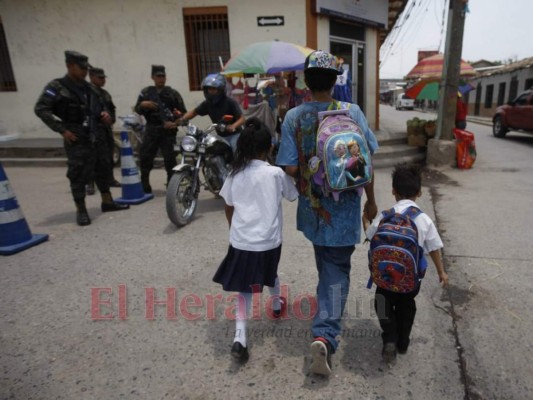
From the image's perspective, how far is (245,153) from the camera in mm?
2131

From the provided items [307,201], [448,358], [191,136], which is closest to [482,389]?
[448,358]

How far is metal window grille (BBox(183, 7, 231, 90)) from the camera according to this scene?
915 centimetres

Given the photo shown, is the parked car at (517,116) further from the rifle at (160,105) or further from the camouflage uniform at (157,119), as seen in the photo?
the rifle at (160,105)

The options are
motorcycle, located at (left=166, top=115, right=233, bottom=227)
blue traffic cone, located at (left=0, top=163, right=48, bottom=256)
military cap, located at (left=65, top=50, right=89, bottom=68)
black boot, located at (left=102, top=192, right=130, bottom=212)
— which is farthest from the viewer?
→ black boot, located at (left=102, top=192, right=130, bottom=212)

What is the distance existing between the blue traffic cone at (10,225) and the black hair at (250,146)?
2.92 m

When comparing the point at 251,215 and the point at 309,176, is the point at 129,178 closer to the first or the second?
the point at 251,215

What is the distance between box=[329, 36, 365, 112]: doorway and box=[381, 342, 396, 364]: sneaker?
8823 millimetres

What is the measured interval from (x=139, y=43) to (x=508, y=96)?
23376mm

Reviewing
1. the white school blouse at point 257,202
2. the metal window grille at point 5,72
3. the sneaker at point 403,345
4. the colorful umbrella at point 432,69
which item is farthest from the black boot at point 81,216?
the colorful umbrella at point 432,69

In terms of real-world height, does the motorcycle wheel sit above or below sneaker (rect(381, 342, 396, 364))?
above

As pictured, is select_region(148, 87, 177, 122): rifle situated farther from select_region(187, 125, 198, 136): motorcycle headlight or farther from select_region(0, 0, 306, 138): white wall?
select_region(0, 0, 306, 138): white wall

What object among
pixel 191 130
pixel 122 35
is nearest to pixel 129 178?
pixel 191 130

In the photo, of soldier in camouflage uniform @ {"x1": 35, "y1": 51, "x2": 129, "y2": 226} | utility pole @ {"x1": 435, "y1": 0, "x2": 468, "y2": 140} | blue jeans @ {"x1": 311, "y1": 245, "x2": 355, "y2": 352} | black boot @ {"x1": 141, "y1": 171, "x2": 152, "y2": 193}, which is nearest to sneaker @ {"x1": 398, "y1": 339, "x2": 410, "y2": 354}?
blue jeans @ {"x1": 311, "y1": 245, "x2": 355, "y2": 352}

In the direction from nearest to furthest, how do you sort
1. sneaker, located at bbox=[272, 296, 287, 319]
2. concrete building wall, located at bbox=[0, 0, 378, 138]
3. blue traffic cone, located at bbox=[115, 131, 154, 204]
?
sneaker, located at bbox=[272, 296, 287, 319]
blue traffic cone, located at bbox=[115, 131, 154, 204]
concrete building wall, located at bbox=[0, 0, 378, 138]
